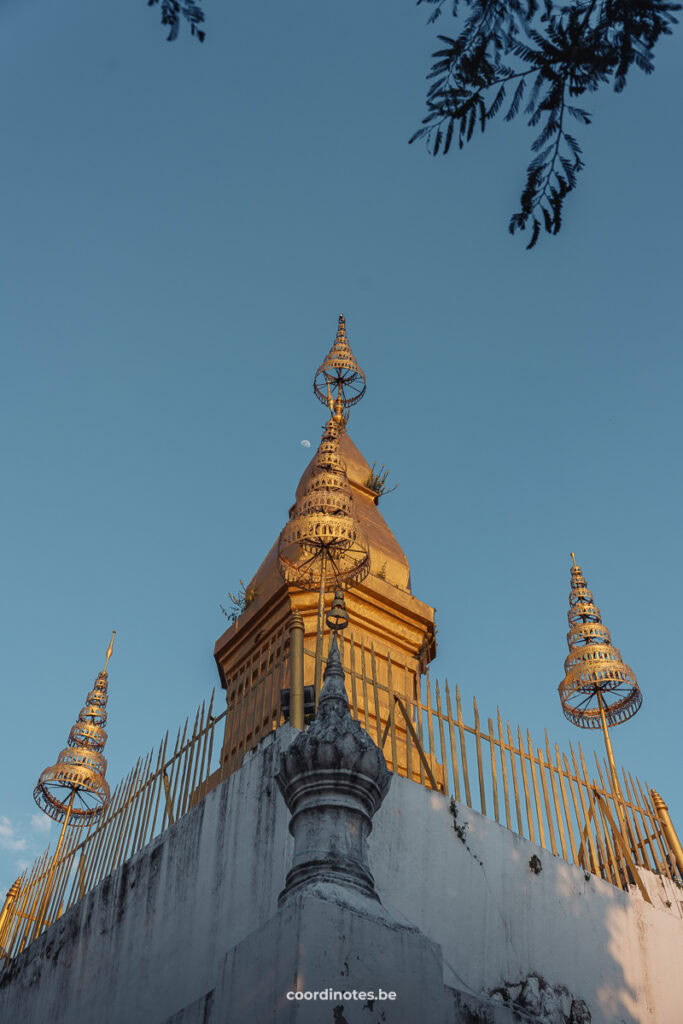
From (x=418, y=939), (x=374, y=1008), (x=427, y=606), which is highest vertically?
(x=427, y=606)

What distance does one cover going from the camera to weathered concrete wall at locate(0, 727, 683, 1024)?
7.37 meters

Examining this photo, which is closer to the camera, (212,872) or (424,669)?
(212,872)

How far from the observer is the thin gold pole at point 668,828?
1000cm

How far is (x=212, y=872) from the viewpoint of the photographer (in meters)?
7.75

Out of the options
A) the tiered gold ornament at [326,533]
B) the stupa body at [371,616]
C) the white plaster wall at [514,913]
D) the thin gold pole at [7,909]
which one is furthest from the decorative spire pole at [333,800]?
the stupa body at [371,616]

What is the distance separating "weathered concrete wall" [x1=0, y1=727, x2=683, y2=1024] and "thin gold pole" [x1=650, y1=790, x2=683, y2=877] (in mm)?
752

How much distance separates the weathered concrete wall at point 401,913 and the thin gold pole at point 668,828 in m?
0.75

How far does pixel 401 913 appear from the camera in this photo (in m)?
7.07

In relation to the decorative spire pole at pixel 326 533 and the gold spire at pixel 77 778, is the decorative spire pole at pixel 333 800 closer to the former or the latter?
the decorative spire pole at pixel 326 533

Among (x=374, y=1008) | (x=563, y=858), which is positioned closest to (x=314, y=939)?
(x=374, y=1008)

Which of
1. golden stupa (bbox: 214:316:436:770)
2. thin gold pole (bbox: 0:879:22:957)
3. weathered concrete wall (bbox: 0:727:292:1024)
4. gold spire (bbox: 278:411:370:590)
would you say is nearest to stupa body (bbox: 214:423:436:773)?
golden stupa (bbox: 214:316:436:770)

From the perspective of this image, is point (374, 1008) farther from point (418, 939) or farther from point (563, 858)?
point (563, 858)

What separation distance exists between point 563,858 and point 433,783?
1318 millimetres

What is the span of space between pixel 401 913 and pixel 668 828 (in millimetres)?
4233
